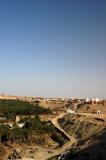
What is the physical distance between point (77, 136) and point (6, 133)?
39.3 ft

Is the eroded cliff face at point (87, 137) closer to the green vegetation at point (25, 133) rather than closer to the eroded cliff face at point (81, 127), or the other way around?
the eroded cliff face at point (81, 127)

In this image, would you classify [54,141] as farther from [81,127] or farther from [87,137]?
[87,137]

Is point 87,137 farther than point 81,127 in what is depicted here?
No

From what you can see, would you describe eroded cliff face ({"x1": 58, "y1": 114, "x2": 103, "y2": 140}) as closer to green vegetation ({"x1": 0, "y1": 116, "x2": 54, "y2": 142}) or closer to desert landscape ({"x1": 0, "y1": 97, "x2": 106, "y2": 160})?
desert landscape ({"x1": 0, "y1": 97, "x2": 106, "y2": 160})

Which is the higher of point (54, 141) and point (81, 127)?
point (81, 127)

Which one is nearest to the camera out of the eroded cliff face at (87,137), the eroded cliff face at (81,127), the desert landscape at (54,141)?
the eroded cliff face at (87,137)

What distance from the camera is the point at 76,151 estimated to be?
68.8ft

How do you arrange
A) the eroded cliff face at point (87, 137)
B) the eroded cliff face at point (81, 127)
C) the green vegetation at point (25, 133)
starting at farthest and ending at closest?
the green vegetation at point (25, 133) → the eroded cliff face at point (81, 127) → the eroded cliff face at point (87, 137)

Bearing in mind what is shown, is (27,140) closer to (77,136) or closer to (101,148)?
(77,136)

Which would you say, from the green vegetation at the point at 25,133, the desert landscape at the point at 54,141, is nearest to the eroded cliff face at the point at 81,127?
the desert landscape at the point at 54,141

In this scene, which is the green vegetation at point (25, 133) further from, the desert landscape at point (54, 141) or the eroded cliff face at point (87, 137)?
the eroded cliff face at point (87, 137)

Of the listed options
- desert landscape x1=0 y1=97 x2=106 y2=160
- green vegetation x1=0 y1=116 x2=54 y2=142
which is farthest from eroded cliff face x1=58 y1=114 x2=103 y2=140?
green vegetation x1=0 y1=116 x2=54 y2=142

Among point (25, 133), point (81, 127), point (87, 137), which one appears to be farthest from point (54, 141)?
point (87, 137)

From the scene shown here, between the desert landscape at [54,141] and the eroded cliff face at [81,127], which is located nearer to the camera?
the desert landscape at [54,141]
